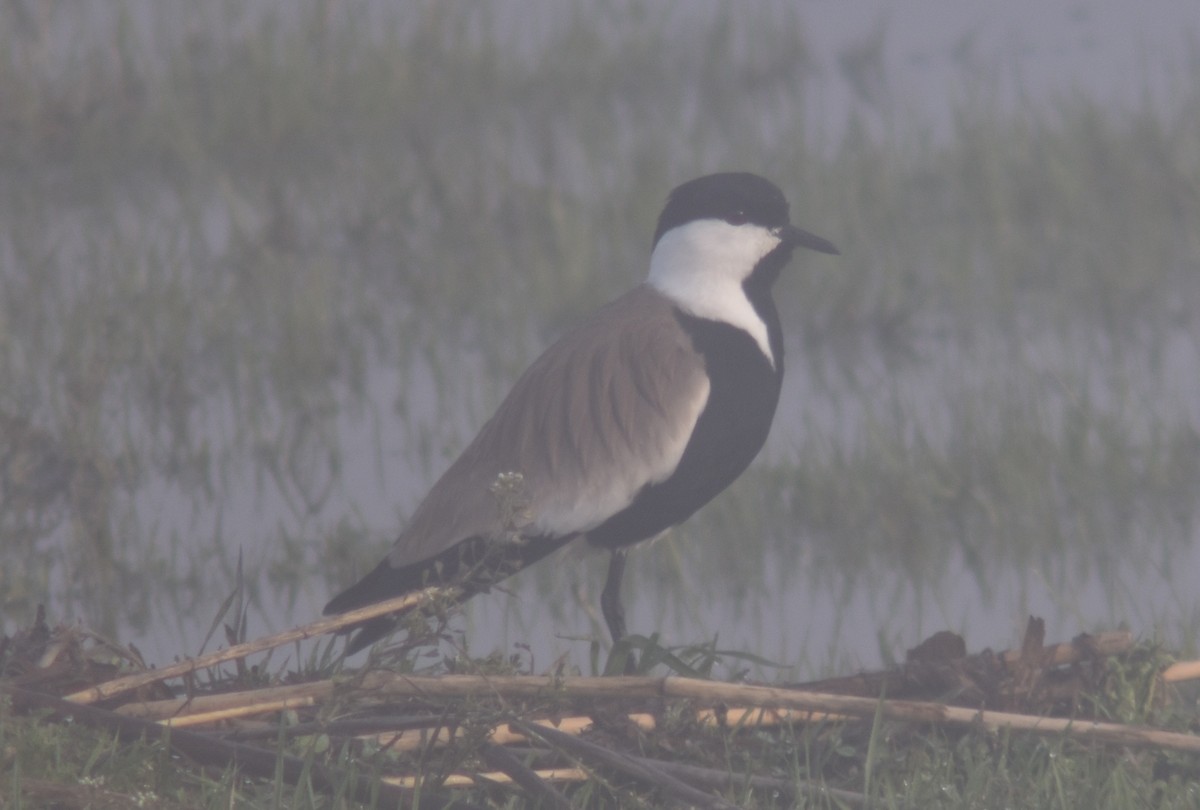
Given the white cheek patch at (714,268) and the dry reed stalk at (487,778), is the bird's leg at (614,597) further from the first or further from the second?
the dry reed stalk at (487,778)

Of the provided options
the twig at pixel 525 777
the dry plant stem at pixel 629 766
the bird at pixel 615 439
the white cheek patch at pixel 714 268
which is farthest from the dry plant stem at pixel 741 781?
the white cheek patch at pixel 714 268

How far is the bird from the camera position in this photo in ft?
14.0

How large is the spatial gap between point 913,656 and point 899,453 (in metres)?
2.37

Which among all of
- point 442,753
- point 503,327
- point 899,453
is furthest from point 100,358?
point 442,753

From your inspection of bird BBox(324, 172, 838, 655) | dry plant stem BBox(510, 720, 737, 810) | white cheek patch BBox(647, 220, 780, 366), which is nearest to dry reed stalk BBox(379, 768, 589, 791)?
dry plant stem BBox(510, 720, 737, 810)

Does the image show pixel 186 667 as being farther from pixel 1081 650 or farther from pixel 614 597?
pixel 1081 650

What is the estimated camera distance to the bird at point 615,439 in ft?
14.0

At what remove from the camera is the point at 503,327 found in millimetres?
7355

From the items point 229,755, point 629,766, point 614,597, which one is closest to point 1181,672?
point 629,766

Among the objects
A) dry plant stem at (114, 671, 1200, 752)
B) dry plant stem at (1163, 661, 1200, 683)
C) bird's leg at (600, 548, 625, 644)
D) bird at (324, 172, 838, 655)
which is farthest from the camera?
bird's leg at (600, 548, 625, 644)

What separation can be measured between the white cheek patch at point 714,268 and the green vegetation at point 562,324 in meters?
0.86

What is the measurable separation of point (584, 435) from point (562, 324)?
308cm

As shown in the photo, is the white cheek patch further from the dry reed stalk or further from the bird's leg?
the dry reed stalk

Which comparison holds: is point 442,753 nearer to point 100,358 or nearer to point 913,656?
point 913,656
